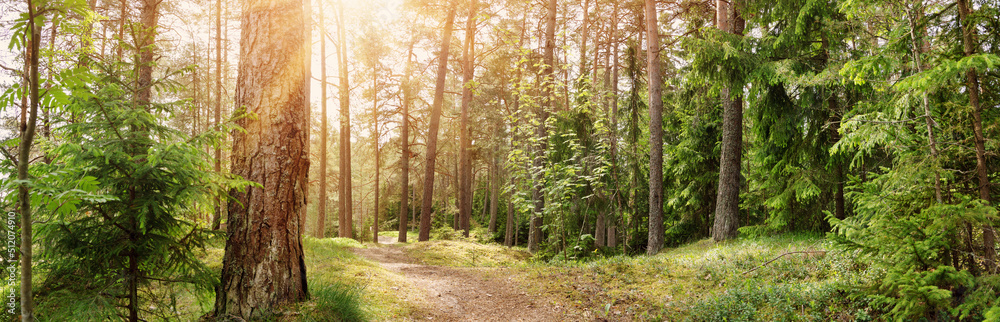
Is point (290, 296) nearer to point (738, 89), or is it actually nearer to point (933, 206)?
point (933, 206)

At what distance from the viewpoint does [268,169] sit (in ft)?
12.2

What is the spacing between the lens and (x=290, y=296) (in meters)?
3.80

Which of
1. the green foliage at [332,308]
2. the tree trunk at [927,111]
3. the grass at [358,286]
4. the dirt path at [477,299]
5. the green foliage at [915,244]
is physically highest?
the tree trunk at [927,111]

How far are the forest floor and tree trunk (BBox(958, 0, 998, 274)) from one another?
142 inches

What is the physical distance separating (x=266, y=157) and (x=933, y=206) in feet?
18.4

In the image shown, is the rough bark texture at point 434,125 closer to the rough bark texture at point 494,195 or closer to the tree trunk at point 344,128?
the tree trunk at point 344,128

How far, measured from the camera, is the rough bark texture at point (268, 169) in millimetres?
3643

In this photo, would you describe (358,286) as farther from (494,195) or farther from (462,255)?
(494,195)

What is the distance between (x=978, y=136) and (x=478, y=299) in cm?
545

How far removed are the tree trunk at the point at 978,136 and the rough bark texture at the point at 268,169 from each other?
576 centimetres

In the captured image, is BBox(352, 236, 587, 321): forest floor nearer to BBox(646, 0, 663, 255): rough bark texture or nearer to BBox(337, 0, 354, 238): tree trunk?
BBox(646, 0, 663, 255): rough bark texture

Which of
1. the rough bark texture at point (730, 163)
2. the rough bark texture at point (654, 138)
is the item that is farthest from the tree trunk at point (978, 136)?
the rough bark texture at point (654, 138)

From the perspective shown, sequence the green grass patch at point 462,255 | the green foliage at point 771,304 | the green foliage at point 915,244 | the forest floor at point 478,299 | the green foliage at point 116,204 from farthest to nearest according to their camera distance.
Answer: the green grass patch at point 462,255 → the forest floor at point 478,299 → the green foliage at point 771,304 → the green foliage at point 915,244 → the green foliage at point 116,204

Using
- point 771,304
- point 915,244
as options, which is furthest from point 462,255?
point 915,244
